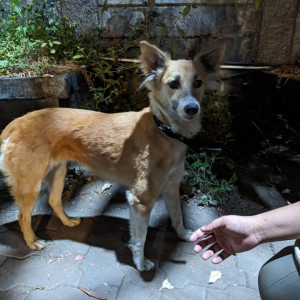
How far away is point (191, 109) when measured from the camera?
2.09 meters

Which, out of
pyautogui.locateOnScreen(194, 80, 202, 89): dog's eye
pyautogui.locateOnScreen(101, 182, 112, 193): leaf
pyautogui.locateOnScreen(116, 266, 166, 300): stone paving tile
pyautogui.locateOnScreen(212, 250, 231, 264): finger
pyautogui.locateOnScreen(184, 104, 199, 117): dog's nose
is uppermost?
pyautogui.locateOnScreen(194, 80, 202, 89): dog's eye

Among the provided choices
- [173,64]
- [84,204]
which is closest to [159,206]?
[84,204]

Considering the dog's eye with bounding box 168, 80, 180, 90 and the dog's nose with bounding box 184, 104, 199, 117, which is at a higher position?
the dog's eye with bounding box 168, 80, 180, 90

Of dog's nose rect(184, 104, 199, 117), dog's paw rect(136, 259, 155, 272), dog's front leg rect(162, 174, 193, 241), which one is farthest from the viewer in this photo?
dog's front leg rect(162, 174, 193, 241)

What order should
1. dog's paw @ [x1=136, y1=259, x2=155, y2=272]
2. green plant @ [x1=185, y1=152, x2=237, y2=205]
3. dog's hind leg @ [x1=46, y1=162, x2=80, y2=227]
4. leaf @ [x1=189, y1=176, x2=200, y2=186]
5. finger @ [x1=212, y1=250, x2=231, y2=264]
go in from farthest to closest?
leaf @ [x1=189, y1=176, x2=200, y2=186], green plant @ [x1=185, y1=152, x2=237, y2=205], dog's hind leg @ [x1=46, y1=162, x2=80, y2=227], dog's paw @ [x1=136, y1=259, x2=155, y2=272], finger @ [x1=212, y1=250, x2=231, y2=264]

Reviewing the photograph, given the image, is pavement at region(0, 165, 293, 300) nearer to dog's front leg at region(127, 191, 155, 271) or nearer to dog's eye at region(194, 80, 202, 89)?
dog's front leg at region(127, 191, 155, 271)

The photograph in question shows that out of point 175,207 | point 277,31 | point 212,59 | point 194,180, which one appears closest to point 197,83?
point 212,59

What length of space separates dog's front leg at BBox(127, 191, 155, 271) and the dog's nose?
79 cm

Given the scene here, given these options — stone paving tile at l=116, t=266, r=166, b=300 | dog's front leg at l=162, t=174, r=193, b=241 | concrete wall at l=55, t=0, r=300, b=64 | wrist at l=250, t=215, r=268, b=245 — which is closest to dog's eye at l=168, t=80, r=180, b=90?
dog's front leg at l=162, t=174, r=193, b=241

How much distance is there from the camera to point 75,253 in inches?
98.0

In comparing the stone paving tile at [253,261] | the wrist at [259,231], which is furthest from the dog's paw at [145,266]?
the wrist at [259,231]

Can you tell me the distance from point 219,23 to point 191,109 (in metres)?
2.65

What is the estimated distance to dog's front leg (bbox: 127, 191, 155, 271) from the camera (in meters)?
2.27

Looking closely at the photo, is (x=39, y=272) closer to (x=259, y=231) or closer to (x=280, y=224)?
(x=259, y=231)
